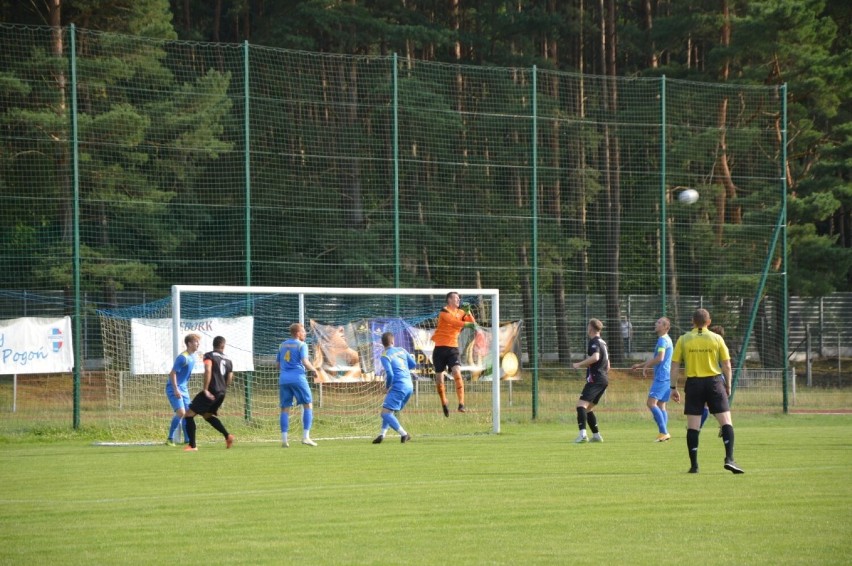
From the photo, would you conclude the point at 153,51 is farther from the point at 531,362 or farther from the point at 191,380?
the point at 531,362

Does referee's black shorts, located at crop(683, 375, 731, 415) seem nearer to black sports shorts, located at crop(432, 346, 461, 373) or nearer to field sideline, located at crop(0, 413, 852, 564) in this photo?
field sideline, located at crop(0, 413, 852, 564)

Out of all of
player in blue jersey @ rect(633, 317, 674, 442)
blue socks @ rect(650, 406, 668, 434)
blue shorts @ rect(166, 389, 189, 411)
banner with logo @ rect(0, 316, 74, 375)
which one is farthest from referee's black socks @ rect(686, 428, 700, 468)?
banner with logo @ rect(0, 316, 74, 375)

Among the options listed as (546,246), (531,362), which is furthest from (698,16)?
(531,362)

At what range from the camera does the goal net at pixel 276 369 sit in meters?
22.6

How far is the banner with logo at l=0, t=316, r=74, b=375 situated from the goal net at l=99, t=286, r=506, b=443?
92 cm

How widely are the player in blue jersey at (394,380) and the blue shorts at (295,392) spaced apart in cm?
135

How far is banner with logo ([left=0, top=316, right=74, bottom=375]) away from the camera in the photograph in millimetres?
23047

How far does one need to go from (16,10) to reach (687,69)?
25671 mm

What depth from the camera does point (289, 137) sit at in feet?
107

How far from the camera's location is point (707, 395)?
48.0 feet

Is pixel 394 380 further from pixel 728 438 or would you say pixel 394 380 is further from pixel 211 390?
pixel 728 438

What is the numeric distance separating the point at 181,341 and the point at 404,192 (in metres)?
11.4

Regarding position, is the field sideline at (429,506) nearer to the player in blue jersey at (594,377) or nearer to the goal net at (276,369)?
the player in blue jersey at (594,377)

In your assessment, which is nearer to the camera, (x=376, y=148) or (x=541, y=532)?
(x=541, y=532)
